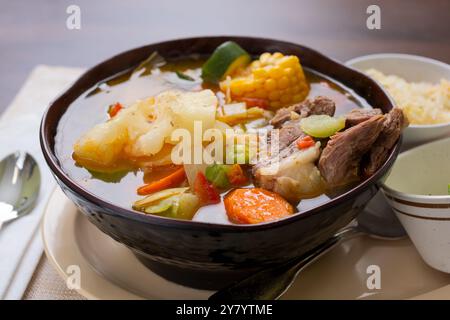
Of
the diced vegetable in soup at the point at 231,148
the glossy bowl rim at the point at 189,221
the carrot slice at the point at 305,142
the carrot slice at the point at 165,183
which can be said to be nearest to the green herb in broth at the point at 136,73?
the diced vegetable in soup at the point at 231,148

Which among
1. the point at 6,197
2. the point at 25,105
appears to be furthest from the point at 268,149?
the point at 25,105

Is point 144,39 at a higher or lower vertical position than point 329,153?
lower

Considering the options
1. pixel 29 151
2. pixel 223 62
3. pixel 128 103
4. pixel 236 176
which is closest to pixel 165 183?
pixel 236 176

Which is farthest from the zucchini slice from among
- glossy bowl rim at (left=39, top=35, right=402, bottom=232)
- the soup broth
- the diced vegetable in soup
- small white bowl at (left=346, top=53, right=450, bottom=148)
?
glossy bowl rim at (left=39, top=35, right=402, bottom=232)

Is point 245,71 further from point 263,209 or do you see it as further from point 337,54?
point 337,54

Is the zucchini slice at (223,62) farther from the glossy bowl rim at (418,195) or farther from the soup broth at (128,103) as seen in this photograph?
the glossy bowl rim at (418,195)

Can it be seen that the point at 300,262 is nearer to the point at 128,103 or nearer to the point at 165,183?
the point at 165,183
